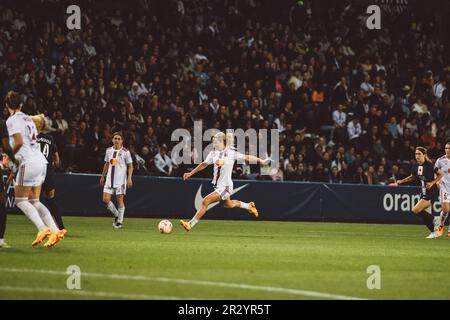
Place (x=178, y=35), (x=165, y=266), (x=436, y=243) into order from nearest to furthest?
1. (x=165, y=266)
2. (x=436, y=243)
3. (x=178, y=35)

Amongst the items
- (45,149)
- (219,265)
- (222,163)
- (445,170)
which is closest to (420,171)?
(445,170)

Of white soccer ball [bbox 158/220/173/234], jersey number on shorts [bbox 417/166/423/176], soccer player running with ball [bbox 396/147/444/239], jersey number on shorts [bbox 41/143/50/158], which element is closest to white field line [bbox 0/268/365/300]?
jersey number on shorts [bbox 41/143/50/158]

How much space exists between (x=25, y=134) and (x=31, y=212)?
1.27 meters

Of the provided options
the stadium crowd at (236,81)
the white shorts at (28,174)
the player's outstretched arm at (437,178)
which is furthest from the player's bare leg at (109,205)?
the player's outstretched arm at (437,178)

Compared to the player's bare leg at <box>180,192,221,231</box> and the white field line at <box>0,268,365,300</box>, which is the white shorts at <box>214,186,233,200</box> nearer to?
the player's bare leg at <box>180,192,221,231</box>

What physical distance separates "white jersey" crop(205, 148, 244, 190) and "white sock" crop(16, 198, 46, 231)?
20.7 feet

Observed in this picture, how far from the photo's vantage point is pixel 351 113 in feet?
102

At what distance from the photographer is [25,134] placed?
43.7ft

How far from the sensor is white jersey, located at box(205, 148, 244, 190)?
19078 mm

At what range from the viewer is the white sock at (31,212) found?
13.2 metres
